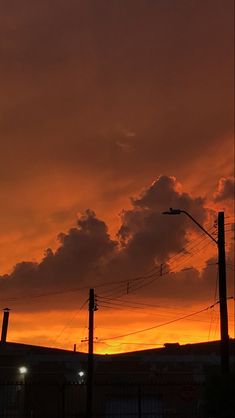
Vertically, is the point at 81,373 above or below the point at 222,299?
below

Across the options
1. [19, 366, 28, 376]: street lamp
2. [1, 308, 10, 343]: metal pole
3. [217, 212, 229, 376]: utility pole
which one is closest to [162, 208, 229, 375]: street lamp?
[217, 212, 229, 376]: utility pole

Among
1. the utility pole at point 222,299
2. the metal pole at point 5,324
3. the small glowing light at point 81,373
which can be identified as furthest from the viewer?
the metal pole at point 5,324

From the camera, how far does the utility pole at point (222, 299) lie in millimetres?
27453

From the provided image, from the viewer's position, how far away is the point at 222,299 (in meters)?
28.3

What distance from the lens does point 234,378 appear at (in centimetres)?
1736

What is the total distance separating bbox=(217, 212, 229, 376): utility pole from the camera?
27453 mm

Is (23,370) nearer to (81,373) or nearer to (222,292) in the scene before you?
(81,373)

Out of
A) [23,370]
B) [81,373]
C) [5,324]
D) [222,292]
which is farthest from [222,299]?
[5,324]

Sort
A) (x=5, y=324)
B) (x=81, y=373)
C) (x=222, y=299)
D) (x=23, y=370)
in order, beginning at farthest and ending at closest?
1. (x=5, y=324)
2. (x=81, y=373)
3. (x=23, y=370)
4. (x=222, y=299)

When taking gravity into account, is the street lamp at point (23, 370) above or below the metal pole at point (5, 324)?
below

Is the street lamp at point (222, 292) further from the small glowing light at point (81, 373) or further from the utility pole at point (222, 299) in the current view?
the small glowing light at point (81, 373)

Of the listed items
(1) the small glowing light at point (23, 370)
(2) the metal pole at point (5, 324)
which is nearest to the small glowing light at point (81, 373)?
(1) the small glowing light at point (23, 370)

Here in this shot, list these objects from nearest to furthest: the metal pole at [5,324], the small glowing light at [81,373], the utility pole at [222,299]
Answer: the utility pole at [222,299], the small glowing light at [81,373], the metal pole at [5,324]

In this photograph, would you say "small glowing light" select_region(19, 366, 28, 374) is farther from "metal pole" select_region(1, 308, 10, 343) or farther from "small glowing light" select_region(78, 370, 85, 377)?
"metal pole" select_region(1, 308, 10, 343)
